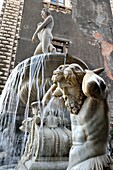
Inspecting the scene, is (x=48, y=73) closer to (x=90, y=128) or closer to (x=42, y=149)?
(x=42, y=149)

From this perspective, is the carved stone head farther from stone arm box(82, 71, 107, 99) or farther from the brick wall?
the brick wall

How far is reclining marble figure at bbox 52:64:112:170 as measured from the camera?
3.26 feet

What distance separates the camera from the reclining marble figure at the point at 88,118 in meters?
0.99

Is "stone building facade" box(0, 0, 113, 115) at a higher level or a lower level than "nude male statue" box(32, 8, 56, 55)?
higher

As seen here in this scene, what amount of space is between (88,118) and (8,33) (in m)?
6.68

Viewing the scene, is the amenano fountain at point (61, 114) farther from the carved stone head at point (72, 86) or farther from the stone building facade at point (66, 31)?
the stone building facade at point (66, 31)

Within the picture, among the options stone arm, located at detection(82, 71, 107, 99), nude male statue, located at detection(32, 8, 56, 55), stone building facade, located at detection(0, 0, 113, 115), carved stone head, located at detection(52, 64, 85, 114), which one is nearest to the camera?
stone arm, located at detection(82, 71, 107, 99)

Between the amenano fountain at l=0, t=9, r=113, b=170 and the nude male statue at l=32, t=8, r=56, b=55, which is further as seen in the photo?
the nude male statue at l=32, t=8, r=56, b=55

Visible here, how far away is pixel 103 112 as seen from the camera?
3.57 feet

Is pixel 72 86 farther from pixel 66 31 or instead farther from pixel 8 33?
pixel 66 31

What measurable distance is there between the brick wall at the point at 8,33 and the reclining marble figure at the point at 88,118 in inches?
198

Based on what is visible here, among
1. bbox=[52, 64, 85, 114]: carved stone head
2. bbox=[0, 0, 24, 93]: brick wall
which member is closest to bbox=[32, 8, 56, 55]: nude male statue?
bbox=[52, 64, 85, 114]: carved stone head

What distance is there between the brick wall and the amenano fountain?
2.92 meters

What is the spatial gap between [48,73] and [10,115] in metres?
2.83
